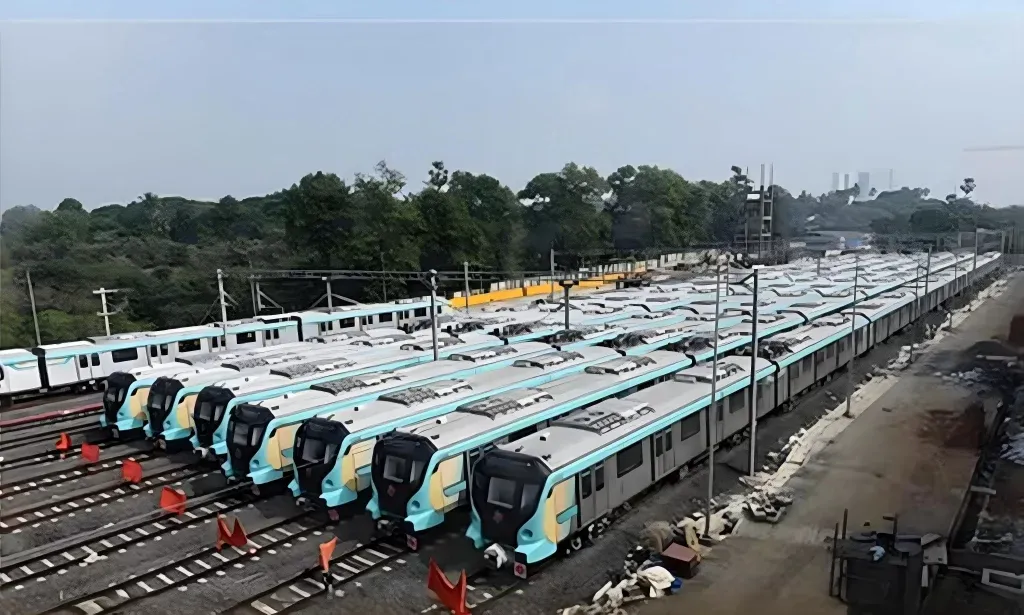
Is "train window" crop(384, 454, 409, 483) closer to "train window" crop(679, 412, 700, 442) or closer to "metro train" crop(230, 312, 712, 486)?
"metro train" crop(230, 312, 712, 486)

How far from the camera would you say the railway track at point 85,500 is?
8.02 m

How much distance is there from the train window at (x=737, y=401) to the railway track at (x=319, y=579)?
15.4 ft

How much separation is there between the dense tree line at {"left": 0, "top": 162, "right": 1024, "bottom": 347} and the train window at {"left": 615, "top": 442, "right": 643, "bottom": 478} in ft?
7.82

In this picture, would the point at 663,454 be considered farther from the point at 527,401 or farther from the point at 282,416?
the point at 282,416

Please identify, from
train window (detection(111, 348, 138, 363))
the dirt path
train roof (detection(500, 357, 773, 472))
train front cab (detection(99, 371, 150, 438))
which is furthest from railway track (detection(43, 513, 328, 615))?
train window (detection(111, 348, 138, 363))

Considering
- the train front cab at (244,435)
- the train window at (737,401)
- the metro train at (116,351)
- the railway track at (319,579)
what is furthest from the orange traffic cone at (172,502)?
the train window at (737,401)

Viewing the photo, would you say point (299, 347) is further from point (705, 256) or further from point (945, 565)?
point (945, 565)

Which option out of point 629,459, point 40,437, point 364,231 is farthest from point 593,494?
point 364,231

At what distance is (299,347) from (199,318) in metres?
10.7

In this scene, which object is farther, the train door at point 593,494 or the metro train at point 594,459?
the train door at point 593,494

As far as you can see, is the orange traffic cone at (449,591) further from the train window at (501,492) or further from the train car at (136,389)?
the train car at (136,389)

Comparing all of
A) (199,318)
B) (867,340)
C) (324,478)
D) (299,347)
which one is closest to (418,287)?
(199,318)

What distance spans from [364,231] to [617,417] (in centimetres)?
1933

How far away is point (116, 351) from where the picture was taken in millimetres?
14180
